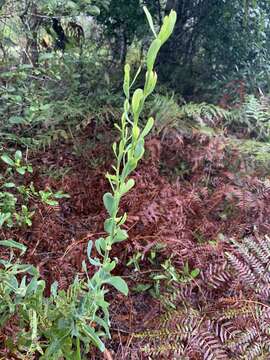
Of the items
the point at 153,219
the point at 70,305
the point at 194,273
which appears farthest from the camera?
→ the point at 153,219

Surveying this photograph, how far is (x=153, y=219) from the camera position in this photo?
1.32 meters

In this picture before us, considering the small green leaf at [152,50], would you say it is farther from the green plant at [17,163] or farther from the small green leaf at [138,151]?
the green plant at [17,163]

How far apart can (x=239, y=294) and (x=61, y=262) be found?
51 centimetres

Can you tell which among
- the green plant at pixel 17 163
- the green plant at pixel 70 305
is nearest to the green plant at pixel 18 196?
the green plant at pixel 17 163

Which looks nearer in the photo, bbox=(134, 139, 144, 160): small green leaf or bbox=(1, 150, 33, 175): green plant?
bbox=(134, 139, 144, 160): small green leaf

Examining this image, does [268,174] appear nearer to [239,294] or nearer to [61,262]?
[239,294]

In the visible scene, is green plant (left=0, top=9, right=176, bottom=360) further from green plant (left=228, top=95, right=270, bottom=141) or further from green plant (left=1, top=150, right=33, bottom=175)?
green plant (left=228, top=95, right=270, bottom=141)

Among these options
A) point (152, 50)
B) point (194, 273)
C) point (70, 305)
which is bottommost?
point (194, 273)

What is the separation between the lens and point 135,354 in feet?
3.40

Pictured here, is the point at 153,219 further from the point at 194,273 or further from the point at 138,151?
the point at 138,151

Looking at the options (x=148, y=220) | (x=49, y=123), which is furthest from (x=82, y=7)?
(x=148, y=220)

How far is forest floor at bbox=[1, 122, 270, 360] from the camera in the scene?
116 centimetres

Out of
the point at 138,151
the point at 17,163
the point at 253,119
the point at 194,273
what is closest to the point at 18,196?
the point at 17,163

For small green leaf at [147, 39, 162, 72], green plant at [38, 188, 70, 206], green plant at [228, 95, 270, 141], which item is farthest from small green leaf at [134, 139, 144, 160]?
green plant at [228, 95, 270, 141]
